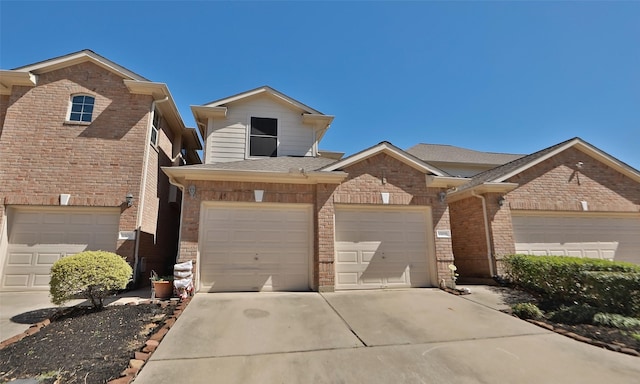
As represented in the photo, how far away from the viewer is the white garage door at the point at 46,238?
8.44 metres

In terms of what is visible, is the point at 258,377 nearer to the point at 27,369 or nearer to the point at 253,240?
the point at 27,369

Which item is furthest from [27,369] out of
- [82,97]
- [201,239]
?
[82,97]

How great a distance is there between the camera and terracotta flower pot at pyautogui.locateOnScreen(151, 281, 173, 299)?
7180 millimetres

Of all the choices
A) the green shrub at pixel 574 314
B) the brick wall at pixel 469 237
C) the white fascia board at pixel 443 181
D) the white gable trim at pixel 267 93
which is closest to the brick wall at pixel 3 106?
the white gable trim at pixel 267 93

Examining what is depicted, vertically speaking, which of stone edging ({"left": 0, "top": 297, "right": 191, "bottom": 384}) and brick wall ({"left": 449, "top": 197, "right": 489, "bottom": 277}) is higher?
brick wall ({"left": 449, "top": 197, "right": 489, "bottom": 277})

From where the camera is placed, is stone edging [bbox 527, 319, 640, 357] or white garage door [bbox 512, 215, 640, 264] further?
white garage door [bbox 512, 215, 640, 264]

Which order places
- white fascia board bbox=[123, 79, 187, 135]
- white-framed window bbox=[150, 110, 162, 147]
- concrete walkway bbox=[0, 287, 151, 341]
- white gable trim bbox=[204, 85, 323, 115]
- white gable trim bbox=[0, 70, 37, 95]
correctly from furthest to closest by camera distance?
1. white gable trim bbox=[204, 85, 323, 115]
2. white-framed window bbox=[150, 110, 162, 147]
3. white fascia board bbox=[123, 79, 187, 135]
4. white gable trim bbox=[0, 70, 37, 95]
5. concrete walkway bbox=[0, 287, 151, 341]

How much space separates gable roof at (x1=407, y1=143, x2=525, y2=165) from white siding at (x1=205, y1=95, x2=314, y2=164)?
8.03 m

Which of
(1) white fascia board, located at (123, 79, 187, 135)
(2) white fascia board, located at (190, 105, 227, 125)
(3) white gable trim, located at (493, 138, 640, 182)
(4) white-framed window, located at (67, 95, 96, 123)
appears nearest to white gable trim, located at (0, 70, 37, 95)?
(4) white-framed window, located at (67, 95, 96, 123)

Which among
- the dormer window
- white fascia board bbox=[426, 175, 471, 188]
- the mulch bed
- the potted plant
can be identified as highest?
Answer: the dormer window

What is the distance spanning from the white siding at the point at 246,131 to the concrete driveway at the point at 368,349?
5695 millimetres

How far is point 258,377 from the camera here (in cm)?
352

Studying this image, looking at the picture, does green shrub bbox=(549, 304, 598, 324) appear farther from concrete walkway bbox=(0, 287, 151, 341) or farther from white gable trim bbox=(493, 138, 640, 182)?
concrete walkway bbox=(0, 287, 151, 341)

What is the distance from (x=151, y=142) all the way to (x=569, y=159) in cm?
1463
